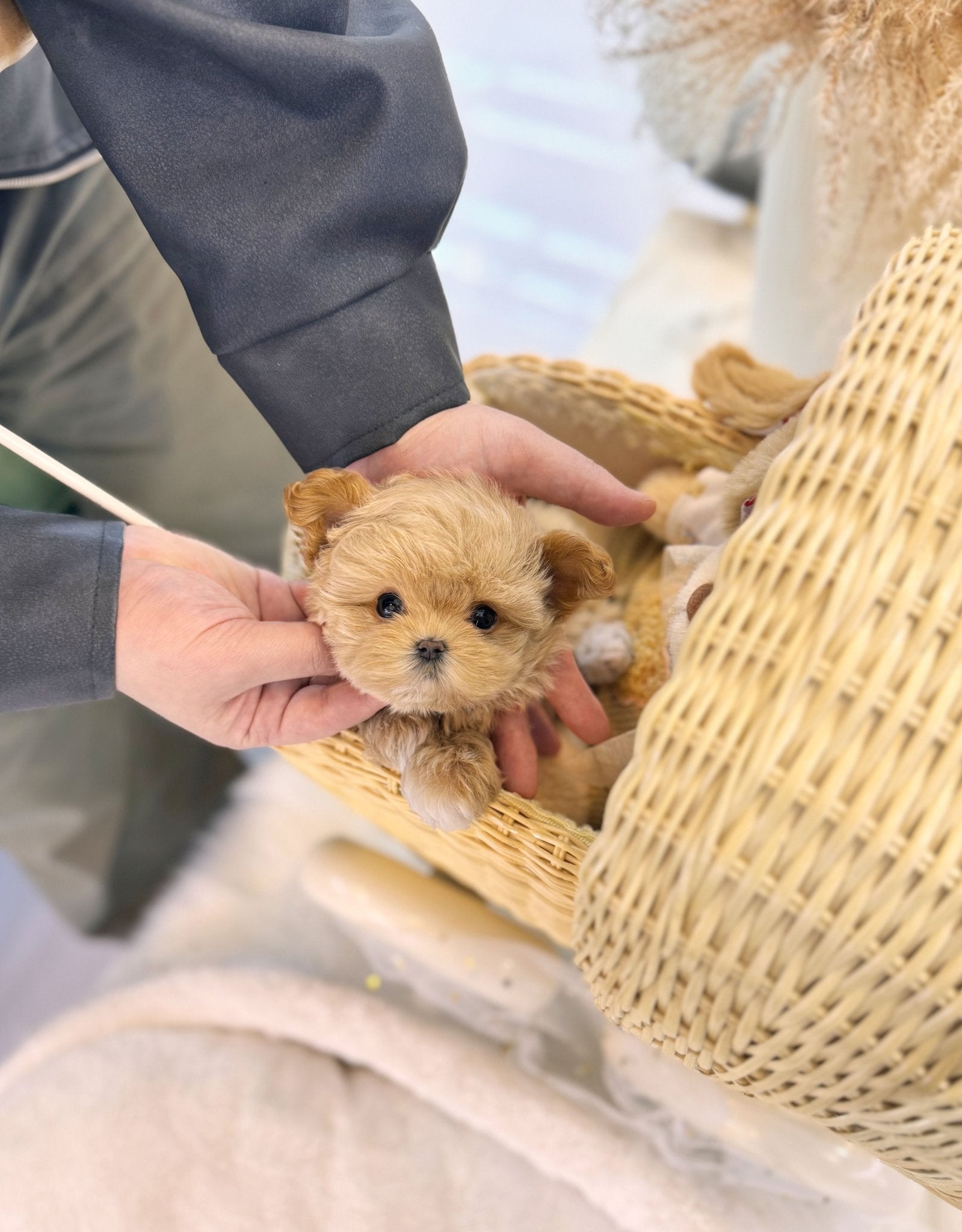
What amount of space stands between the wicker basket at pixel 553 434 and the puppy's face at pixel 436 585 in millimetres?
104

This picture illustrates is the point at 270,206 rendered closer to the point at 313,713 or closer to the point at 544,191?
the point at 313,713

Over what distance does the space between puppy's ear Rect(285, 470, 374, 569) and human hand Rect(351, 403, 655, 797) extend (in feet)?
0.32

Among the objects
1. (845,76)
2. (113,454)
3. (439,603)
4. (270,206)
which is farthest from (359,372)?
(845,76)

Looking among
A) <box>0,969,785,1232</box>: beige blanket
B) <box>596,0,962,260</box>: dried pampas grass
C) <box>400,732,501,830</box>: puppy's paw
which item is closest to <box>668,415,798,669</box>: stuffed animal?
<box>400,732,501,830</box>: puppy's paw

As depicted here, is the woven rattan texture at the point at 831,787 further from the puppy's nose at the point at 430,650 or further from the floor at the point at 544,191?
the floor at the point at 544,191

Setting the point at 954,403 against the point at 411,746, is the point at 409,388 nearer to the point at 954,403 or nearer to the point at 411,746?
the point at 411,746

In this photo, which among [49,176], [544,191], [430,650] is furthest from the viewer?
[544,191]

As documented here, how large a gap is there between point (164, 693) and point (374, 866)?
49 cm

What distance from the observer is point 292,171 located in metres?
0.65

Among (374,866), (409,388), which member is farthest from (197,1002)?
(409,388)

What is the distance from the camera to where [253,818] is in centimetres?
136

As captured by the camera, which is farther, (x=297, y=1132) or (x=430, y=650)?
(x=297, y=1132)

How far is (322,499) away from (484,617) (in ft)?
0.51

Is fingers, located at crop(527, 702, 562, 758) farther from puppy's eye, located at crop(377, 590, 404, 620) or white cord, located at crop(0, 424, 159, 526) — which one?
white cord, located at crop(0, 424, 159, 526)
